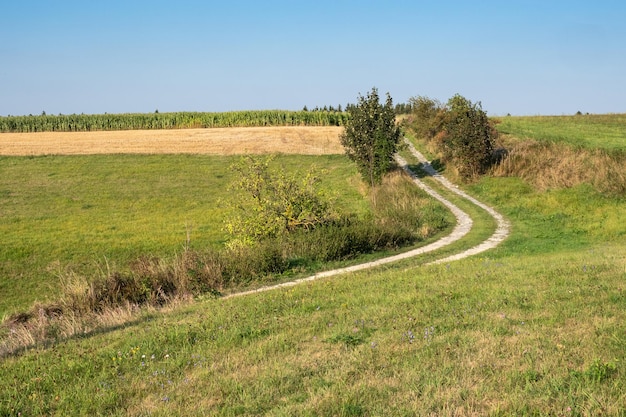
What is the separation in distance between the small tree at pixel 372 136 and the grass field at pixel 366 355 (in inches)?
1089

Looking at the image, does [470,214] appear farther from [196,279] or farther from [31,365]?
[31,365]

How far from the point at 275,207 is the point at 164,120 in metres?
64.3

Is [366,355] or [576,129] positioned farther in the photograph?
[576,129]

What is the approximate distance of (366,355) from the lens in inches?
290

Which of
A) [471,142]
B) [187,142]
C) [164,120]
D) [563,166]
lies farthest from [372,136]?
[164,120]

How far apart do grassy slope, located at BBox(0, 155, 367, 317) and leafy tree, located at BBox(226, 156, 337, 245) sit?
17.7ft

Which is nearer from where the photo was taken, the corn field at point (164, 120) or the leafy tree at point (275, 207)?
the leafy tree at point (275, 207)

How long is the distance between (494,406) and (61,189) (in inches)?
1813

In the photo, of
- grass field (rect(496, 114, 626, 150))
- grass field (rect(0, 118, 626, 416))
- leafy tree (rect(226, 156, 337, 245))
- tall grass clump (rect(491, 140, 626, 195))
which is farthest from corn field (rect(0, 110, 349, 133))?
grass field (rect(0, 118, 626, 416))

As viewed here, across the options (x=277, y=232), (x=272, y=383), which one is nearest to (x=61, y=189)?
(x=277, y=232)

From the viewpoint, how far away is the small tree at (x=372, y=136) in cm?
4003

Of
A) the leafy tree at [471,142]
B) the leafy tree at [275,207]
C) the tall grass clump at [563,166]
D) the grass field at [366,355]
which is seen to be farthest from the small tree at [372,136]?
the grass field at [366,355]

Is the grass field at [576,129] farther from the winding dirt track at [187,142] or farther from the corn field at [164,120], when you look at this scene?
the corn field at [164,120]

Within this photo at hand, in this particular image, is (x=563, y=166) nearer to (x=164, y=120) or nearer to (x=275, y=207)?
(x=275, y=207)
